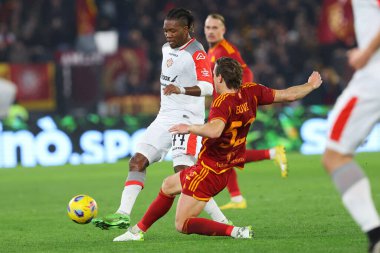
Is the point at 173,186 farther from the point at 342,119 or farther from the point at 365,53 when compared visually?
the point at 365,53

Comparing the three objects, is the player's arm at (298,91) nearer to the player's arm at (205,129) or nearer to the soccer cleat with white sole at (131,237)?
the player's arm at (205,129)

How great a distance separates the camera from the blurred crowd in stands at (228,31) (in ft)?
71.1

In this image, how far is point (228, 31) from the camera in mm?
23594

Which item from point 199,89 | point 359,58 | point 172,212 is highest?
point 359,58

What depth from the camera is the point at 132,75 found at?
68.3ft

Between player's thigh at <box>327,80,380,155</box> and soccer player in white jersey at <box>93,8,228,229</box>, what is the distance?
109 inches

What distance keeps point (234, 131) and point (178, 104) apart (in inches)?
62.8

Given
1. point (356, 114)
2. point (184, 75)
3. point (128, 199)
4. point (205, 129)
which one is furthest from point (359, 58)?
point (184, 75)

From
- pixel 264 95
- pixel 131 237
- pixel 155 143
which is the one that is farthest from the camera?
pixel 155 143

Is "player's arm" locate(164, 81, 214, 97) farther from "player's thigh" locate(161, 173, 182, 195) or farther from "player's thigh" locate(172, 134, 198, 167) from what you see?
"player's thigh" locate(161, 173, 182, 195)

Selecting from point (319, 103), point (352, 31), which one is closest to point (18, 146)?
point (319, 103)

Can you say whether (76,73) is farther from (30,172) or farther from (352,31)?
(352,31)

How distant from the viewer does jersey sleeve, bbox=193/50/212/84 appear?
8836 mm

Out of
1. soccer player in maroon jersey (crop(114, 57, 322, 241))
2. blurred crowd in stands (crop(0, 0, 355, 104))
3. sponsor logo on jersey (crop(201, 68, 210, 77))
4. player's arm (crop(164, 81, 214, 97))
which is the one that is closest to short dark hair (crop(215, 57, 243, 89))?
soccer player in maroon jersey (crop(114, 57, 322, 241))
